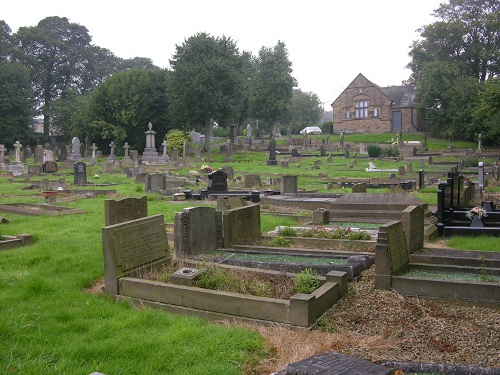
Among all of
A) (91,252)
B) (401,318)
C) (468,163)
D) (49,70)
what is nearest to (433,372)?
(401,318)

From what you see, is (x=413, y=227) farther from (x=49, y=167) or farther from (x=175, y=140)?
(x=175, y=140)

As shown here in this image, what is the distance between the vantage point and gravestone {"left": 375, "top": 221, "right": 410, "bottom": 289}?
7801mm

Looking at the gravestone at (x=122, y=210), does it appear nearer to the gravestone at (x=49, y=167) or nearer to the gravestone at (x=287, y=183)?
the gravestone at (x=287, y=183)

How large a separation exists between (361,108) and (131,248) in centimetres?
7045

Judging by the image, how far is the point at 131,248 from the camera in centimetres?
816

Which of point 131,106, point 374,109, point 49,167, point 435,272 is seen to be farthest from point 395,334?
point 374,109

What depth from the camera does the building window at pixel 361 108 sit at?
2953 inches

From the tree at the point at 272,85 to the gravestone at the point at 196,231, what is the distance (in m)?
59.7

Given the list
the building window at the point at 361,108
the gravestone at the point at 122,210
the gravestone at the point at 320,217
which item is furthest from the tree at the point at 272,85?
the gravestone at the point at 122,210

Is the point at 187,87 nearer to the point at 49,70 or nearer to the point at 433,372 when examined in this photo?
the point at 49,70

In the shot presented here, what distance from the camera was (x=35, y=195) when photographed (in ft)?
70.0

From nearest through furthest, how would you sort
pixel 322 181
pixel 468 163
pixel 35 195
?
pixel 35 195 → pixel 322 181 → pixel 468 163

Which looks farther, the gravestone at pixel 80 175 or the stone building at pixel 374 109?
the stone building at pixel 374 109

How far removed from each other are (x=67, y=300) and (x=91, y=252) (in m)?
2.68
